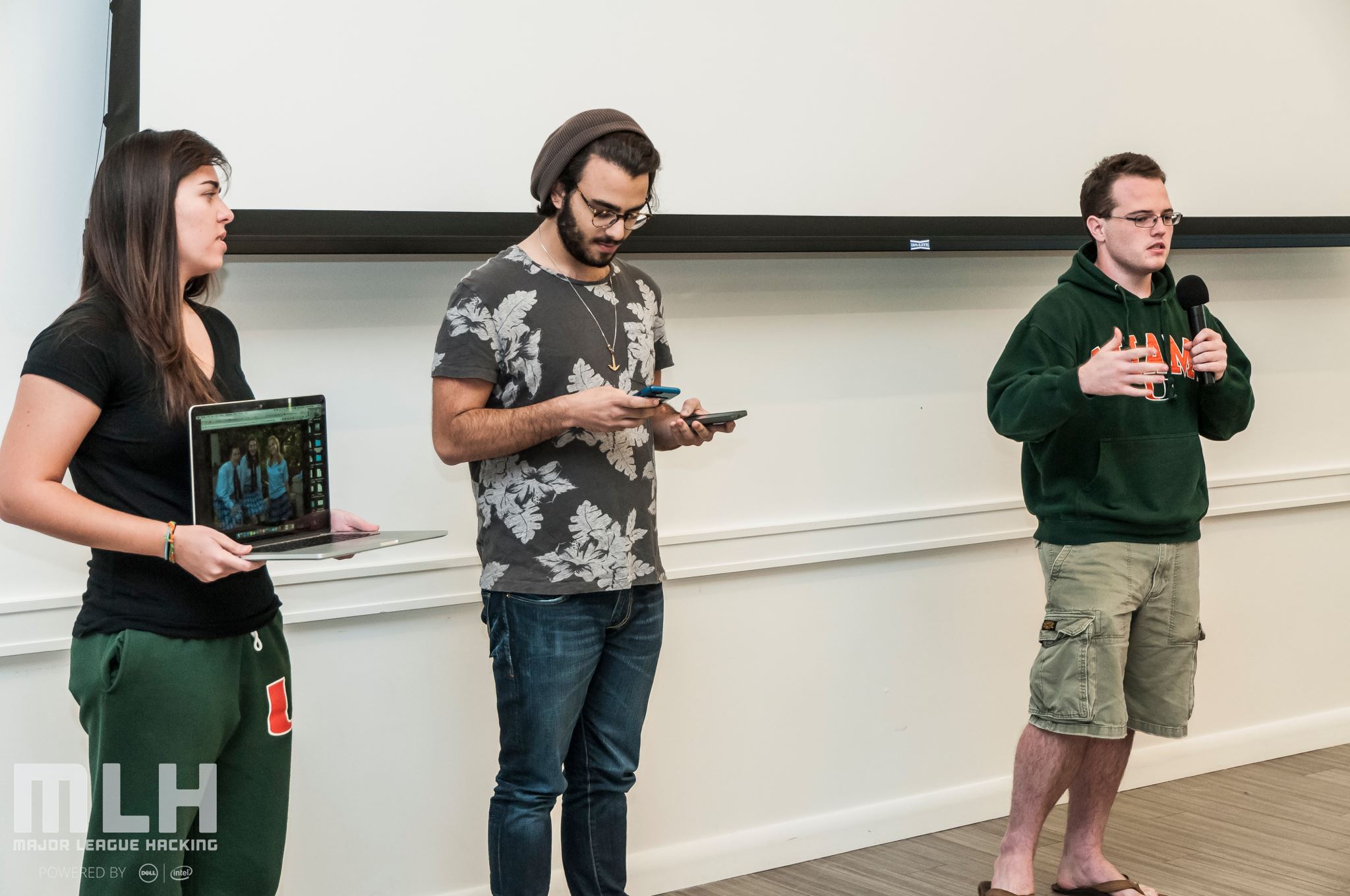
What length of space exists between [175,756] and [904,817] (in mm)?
2062

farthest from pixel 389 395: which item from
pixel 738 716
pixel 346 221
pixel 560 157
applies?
pixel 738 716

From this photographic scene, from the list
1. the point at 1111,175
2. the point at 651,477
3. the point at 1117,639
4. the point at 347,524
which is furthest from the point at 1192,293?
the point at 347,524

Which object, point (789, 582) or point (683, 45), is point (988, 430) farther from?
point (683, 45)

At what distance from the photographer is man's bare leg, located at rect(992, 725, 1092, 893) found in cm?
257

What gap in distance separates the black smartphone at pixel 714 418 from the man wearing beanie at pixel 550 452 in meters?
0.01

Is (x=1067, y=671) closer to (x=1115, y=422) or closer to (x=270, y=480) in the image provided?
(x=1115, y=422)

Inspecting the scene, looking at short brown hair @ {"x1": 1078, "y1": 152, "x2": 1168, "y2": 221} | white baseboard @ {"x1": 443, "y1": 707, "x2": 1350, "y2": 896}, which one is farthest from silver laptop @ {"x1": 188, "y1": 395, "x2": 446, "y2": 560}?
short brown hair @ {"x1": 1078, "y1": 152, "x2": 1168, "y2": 221}

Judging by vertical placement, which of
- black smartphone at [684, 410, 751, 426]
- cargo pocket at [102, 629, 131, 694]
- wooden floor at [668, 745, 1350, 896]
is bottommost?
wooden floor at [668, 745, 1350, 896]

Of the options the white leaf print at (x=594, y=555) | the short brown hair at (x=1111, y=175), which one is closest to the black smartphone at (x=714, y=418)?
the white leaf print at (x=594, y=555)

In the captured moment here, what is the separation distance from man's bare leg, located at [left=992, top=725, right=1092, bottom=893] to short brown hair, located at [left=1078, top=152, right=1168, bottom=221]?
1100mm

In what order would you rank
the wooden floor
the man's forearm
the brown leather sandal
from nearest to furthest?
the man's forearm, the brown leather sandal, the wooden floor

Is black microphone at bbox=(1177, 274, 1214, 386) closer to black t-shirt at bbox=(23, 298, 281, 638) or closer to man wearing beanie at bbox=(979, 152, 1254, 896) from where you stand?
→ man wearing beanie at bbox=(979, 152, 1254, 896)

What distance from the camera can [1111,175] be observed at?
2.57 m

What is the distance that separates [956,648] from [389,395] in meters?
1.64
